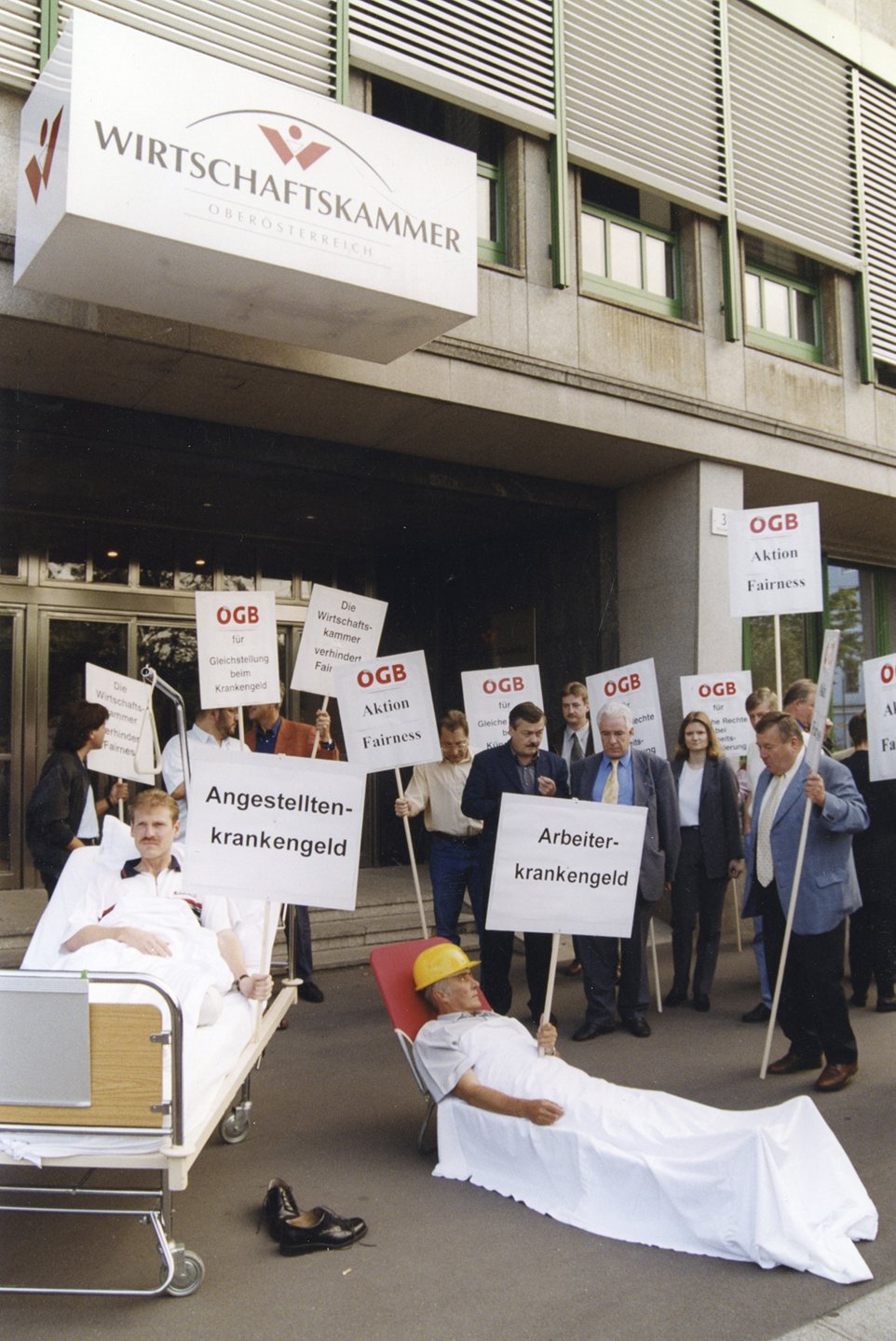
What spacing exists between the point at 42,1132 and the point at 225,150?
5.41 m

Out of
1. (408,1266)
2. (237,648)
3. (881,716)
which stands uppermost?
(237,648)

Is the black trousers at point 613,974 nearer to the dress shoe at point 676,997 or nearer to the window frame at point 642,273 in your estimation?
the dress shoe at point 676,997

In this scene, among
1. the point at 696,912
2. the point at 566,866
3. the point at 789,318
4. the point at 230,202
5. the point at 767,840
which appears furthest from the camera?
the point at 789,318

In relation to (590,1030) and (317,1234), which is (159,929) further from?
(590,1030)

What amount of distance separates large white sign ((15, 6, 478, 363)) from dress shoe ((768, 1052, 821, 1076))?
501 cm

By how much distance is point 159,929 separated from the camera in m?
4.98

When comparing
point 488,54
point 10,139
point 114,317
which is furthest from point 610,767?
point 488,54

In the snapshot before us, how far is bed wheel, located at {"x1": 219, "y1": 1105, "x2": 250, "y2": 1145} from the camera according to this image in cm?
512

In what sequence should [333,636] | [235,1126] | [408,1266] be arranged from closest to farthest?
[408,1266]
[235,1126]
[333,636]

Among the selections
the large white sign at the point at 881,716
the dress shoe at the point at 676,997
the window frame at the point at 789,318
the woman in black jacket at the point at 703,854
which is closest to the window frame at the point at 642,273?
the window frame at the point at 789,318

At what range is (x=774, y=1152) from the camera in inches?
149

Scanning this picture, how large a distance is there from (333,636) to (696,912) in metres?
3.25

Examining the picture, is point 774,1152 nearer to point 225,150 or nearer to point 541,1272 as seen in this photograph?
point 541,1272

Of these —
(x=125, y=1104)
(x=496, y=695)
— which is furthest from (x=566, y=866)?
(x=496, y=695)
